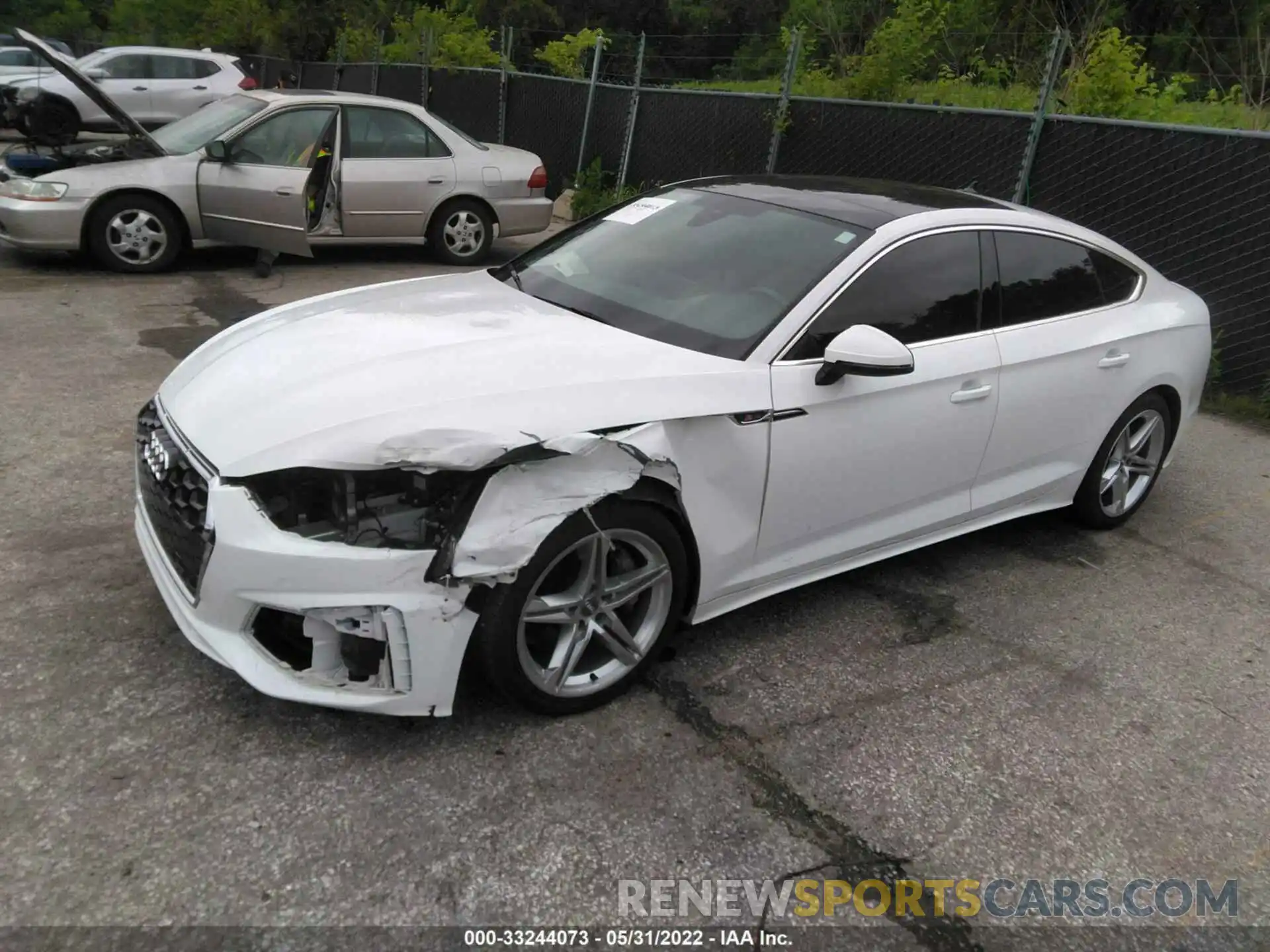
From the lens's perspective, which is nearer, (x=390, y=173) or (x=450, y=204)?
(x=390, y=173)

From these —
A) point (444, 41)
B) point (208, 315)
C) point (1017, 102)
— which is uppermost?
point (1017, 102)

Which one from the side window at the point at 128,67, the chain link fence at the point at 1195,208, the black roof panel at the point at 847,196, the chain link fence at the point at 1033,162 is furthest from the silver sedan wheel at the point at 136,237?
the side window at the point at 128,67

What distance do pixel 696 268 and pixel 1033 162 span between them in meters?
5.25

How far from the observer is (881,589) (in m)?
4.16

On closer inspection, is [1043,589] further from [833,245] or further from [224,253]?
[224,253]

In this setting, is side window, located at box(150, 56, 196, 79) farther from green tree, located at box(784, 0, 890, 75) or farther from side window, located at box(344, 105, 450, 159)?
side window, located at box(344, 105, 450, 159)

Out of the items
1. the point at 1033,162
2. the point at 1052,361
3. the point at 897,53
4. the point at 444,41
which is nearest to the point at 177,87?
the point at 444,41

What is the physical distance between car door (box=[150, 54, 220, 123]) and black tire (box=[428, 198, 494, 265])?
10.2 metres

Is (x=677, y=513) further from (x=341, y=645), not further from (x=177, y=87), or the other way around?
(x=177, y=87)

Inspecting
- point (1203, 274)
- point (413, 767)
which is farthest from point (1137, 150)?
point (413, 767)

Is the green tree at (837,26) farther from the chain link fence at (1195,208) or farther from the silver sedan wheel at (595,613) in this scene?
the silver sedan wheel at (595,613)

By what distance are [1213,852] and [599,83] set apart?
454 inches

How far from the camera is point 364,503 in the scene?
2762mm

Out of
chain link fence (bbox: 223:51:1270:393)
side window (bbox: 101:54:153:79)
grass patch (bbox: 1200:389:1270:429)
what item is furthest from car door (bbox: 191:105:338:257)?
side window (bbox: 101:54:153:79)
